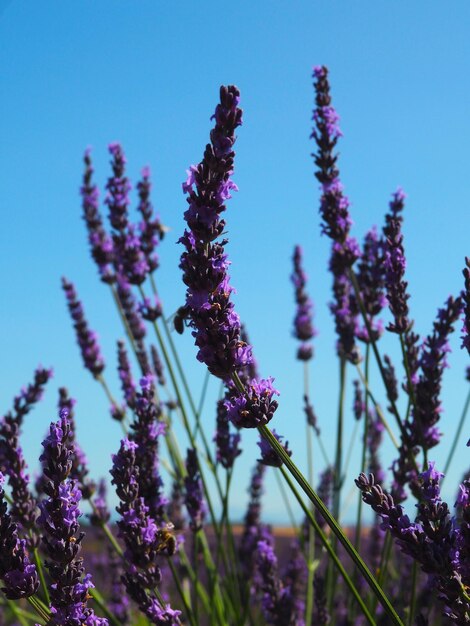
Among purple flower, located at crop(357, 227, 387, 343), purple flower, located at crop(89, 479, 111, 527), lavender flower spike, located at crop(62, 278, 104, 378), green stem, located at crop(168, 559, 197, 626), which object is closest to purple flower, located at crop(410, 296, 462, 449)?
purple flower, located at crop(357, 227, 387, 343)

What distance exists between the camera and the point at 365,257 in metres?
3.88

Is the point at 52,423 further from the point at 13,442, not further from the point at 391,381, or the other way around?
the point at 391,381

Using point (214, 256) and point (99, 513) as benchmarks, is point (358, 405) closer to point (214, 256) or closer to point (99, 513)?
point (99, 513)

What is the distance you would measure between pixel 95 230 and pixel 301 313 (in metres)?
1.61

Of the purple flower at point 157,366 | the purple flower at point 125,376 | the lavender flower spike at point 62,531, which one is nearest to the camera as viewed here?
the lavender flower spike at point 62,531

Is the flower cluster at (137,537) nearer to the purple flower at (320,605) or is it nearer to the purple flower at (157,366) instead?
the purple flower at (320,605)

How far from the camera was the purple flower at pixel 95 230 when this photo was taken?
16.0 ft

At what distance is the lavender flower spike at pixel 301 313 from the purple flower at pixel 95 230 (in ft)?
4.84

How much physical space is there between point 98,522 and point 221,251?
184 centimetres

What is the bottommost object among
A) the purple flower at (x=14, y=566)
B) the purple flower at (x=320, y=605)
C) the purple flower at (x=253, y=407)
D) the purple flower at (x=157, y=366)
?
the purple flower at (x=14, y=566)

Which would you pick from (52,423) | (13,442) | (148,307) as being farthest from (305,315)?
(52,423)

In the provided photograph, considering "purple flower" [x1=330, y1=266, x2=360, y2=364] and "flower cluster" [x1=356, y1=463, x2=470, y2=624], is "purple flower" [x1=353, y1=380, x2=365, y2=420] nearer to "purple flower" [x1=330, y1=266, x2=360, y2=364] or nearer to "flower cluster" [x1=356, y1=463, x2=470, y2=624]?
"purple flower" [x1=330, y1=266, x2=360, y2=364]

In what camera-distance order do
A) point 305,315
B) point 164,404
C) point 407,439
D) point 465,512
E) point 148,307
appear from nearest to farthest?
point 465,512, point 407,439, point 148,307, point 164,404, point 305,315

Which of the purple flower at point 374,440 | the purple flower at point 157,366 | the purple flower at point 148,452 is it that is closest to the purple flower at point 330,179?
the purple flower at point 148,452
